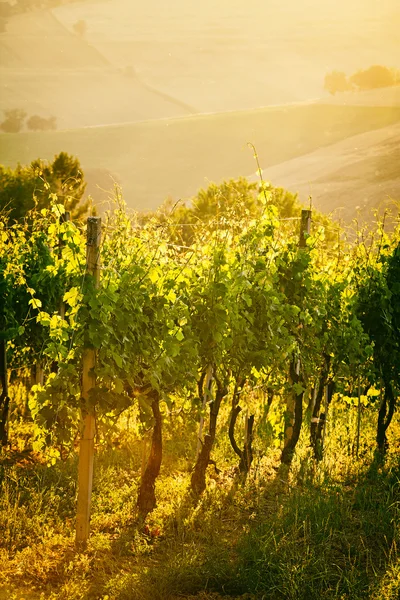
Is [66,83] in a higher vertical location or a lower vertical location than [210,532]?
higher

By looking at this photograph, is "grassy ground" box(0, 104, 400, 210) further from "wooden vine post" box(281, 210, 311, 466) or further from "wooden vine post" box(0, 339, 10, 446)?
"wooden vine post" box(281, 210, 311, 466)

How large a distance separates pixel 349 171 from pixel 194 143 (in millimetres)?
29806

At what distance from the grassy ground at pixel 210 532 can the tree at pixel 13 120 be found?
11634 cm

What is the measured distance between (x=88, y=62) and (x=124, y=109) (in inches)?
1408

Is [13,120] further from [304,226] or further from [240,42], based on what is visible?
[304,226]

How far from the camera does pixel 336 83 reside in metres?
128

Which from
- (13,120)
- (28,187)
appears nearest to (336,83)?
(13,120)

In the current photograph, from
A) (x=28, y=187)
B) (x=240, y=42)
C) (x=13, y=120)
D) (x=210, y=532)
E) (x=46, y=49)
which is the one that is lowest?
(x=210, y=532)

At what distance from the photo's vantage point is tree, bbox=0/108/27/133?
11569 cm

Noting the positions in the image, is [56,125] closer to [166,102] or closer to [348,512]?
[166,102]

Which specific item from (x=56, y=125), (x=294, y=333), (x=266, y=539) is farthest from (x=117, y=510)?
(x=56, y=125)

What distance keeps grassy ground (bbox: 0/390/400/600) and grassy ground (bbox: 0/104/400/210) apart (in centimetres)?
10214

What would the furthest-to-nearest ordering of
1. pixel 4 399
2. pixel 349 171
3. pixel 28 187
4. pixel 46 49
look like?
pixel 46 49
pixel 349 171
pixel 28 187
pixel 4 399

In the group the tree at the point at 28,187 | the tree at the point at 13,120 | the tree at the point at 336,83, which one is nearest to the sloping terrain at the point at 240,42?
the tree at the point at 336,83
